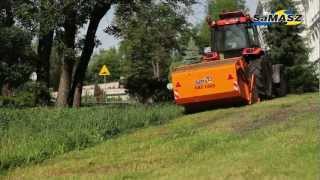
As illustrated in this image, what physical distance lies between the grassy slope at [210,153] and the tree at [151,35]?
615 inches

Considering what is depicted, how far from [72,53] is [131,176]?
1950 cm

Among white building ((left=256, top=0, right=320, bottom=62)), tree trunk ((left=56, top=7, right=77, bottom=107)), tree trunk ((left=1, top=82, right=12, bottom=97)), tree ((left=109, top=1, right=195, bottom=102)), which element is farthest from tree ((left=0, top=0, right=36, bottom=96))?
white building ((left=256, top=0, right=320, bottom=62))

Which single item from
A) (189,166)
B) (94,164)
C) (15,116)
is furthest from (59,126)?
(189,166)

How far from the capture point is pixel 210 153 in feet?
42.4

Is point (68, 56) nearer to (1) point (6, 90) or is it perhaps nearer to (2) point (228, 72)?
(2) point (228, 72)

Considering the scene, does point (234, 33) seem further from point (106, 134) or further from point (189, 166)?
point (189, 166)

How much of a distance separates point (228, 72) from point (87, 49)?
12264 mm

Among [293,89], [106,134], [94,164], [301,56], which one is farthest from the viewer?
[301,56]

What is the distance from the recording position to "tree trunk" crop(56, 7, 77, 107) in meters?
29.2

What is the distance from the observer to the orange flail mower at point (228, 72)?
21984 mm

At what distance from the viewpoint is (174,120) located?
20.4m

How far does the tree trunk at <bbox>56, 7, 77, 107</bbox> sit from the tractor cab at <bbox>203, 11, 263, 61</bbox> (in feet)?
19.0

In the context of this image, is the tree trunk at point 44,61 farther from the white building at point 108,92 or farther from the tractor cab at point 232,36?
the tractor cab at point 232,36

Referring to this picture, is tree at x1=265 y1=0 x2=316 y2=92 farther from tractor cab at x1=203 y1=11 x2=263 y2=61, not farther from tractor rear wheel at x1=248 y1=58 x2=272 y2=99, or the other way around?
tractor cab at x1=203 y1=11 x2=263 y2=61
